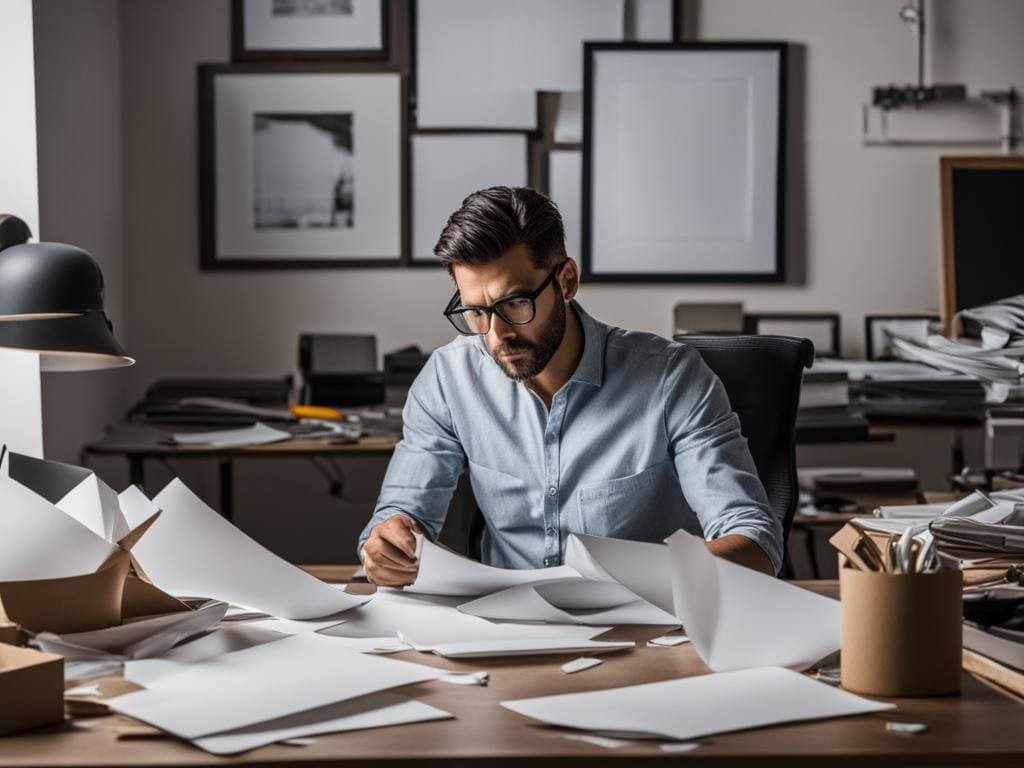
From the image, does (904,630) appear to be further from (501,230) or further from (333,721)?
(501,230)

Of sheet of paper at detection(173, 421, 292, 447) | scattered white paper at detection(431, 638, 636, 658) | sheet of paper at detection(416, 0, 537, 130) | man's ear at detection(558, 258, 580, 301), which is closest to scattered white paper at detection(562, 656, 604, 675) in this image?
scattered white paper at detection(431, 638, 636, 658)

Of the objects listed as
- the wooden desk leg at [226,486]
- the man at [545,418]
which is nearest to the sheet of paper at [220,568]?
the man at [545,418]

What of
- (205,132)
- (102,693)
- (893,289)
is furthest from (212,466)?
(102,693)

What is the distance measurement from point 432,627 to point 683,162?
2.63 metres

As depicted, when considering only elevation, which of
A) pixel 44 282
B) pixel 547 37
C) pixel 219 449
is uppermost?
pixel 547 37

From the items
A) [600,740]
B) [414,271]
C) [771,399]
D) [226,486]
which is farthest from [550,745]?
[414,271]

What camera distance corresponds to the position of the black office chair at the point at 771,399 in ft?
6.76

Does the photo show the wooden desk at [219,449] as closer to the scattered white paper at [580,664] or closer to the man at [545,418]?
the man at [545,418]

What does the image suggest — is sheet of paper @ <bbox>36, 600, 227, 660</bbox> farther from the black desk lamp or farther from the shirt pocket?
the shirt pocket

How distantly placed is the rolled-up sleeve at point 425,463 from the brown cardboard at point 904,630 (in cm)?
88

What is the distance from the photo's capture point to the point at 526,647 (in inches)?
45.9

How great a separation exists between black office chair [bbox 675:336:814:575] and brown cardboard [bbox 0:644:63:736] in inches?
53.3

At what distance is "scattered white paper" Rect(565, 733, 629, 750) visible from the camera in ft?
2.97

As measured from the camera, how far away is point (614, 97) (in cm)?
363
